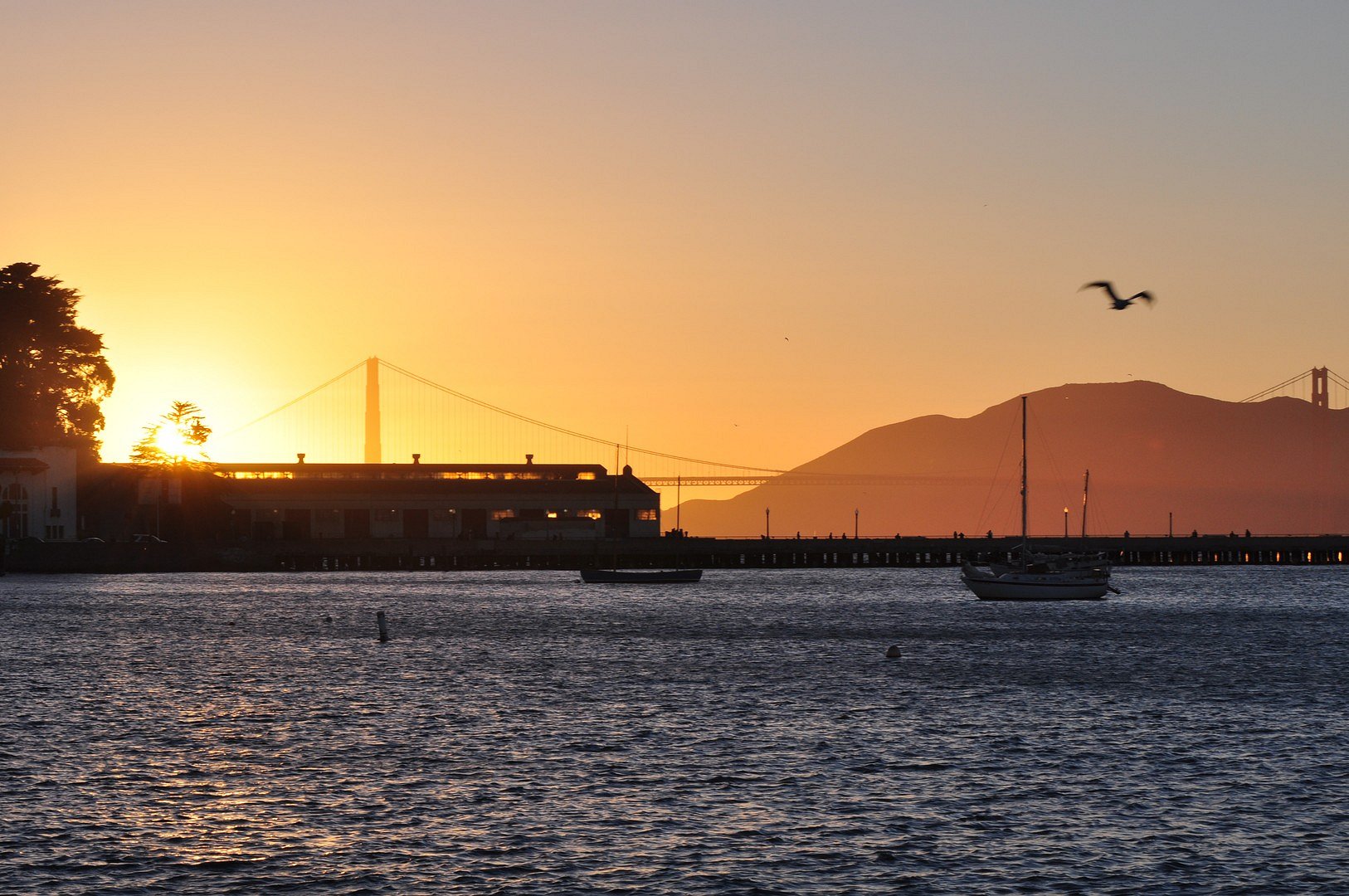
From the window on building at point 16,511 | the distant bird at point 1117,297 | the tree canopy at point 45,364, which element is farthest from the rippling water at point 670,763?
the tree canopy at point 45,364

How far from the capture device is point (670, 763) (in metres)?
35.8

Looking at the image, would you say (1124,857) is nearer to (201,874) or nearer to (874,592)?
(201,874)

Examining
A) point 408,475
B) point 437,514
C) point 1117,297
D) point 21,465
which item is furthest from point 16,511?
point 1117,297

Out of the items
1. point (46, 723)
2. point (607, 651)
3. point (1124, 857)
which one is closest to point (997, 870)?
point (1124, 857)

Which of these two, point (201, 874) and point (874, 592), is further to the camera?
point (874, 592)

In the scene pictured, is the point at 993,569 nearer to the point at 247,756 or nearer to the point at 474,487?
the point at 474,487

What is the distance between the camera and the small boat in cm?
14588

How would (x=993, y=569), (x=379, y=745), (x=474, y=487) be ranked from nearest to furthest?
(x=379, y=745) < (x=993, y=569) < (x=474, y=487)

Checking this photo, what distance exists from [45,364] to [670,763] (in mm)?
149643

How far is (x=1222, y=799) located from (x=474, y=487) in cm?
14883

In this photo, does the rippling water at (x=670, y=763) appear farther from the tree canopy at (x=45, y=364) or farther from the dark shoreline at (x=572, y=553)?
the tree canopy at (x=45, y=364)

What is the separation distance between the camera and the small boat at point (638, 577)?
146m

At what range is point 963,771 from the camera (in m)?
34.9

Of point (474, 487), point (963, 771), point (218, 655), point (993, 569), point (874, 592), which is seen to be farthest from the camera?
point (474, 487)
